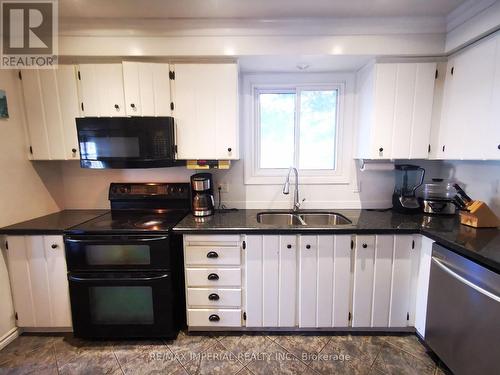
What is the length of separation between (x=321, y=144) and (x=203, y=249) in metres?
1.55

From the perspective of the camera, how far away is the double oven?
1693 mm

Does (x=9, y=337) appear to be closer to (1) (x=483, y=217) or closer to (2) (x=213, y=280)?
(2) (x=213, y=280)

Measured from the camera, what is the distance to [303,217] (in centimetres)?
225

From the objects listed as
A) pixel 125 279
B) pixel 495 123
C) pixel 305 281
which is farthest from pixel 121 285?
pixel 495 123

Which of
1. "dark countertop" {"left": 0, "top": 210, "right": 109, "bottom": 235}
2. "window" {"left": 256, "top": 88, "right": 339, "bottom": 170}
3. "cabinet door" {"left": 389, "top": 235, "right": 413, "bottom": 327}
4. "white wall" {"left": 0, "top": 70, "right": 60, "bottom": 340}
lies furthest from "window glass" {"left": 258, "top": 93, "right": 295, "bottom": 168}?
"white wall" {"left": 0, "top": 70, "right": 60, "bottom": 340}

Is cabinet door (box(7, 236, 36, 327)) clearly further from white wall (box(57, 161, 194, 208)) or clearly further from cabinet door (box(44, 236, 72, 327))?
white wall (box(57, 161, 194, 208))

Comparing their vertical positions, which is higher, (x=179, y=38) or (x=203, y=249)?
(x=179, y=38)

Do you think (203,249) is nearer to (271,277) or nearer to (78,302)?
(271,277)

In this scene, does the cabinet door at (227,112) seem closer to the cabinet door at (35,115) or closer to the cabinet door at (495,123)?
the cabinet door at (35,115)

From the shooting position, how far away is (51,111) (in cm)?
196

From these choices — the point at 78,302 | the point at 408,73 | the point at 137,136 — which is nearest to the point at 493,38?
the point at 408,73

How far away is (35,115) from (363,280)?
3022 mm

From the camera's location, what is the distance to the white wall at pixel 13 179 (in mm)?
1802

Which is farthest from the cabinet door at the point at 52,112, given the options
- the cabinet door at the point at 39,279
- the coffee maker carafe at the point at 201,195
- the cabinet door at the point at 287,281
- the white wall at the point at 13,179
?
the cabinet door at the point at 287,281
